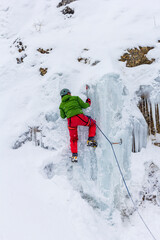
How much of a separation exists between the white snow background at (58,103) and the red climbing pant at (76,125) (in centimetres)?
26

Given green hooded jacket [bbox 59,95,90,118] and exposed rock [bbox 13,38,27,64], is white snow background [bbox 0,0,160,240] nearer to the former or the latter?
exposed rock [bbox 13,38,27,64]

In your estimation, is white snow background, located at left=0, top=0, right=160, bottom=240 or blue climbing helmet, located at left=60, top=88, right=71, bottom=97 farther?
blue climbing helmet, located at left=60, top=88, right=71, bottom=97

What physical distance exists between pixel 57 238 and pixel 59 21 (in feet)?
16.8

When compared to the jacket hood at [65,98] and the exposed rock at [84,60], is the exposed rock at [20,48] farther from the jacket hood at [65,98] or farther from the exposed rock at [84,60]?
the jacket hood at [65,98]

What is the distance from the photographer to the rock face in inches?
141

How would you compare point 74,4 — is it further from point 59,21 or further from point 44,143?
point 44,143

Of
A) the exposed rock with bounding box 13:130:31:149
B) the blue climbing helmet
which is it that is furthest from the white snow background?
the blue climbing helmet

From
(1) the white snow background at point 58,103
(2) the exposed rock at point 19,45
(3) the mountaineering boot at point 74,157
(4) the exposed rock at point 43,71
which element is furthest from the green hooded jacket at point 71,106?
(2) the exposed rock at point 19,45

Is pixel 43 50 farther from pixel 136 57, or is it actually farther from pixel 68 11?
pixel 136 57

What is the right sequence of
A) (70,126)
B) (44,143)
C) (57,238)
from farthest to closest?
(44,143) < (70,126) < (57,238)

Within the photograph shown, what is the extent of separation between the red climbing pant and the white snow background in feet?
0.86

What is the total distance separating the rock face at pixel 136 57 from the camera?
3.57m

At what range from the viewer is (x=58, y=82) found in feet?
12.4

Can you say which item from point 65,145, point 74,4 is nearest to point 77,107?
point 65,145
